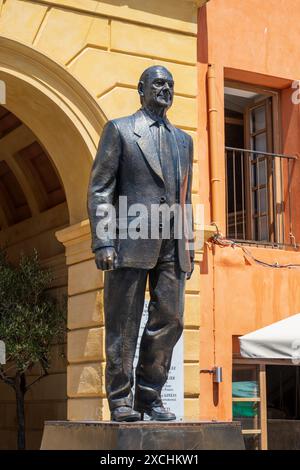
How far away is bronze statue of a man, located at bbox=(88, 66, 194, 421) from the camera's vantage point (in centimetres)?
616

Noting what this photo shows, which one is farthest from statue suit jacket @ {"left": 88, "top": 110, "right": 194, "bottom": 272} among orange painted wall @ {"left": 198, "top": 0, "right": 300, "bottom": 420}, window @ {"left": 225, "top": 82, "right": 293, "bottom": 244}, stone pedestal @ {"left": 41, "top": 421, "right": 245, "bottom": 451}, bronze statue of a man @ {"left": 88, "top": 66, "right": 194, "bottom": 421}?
window @ {"left": 225, "top": 82, "right": 293, "bottom": 244}

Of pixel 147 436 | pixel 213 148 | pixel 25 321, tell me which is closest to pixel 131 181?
pixel 147 436

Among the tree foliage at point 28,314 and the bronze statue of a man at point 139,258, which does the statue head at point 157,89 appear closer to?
the bronze statue of a man at point 139,258

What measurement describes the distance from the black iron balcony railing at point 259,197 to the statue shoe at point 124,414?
7.05 meters

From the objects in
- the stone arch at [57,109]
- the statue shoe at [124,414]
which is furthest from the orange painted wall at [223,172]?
the statue shoe at [124,414]

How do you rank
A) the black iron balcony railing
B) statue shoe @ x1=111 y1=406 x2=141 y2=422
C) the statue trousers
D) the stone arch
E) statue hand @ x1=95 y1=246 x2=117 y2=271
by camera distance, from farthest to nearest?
→ the black iron balcony railing → the stone arch → the statue trousers → statue hand @ x1=95 y1=246 x2=117 y2=271 → statue shoe @ x1=111 y1=406 x2=141 y2=422

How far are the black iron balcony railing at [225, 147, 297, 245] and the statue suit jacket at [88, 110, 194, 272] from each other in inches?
260

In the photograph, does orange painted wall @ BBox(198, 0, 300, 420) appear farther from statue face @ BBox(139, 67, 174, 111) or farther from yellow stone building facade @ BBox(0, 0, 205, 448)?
statue face @ BBox(139, 67, 174, 111)

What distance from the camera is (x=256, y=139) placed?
1342 centimetres

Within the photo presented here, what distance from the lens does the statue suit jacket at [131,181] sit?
6.18 meters

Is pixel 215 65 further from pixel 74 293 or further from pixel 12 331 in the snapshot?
pixel 12 331

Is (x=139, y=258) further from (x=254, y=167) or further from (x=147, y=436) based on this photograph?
(x=254, y=167)

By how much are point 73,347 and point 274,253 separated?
2.99m

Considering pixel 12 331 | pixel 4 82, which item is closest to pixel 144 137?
pixel 4 82
